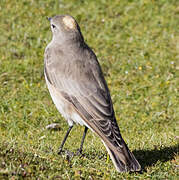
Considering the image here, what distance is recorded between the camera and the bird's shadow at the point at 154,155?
23.1 ft

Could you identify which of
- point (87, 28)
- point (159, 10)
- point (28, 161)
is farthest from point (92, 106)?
point (159, 10)

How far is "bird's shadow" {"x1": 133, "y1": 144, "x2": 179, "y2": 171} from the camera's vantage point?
705cm

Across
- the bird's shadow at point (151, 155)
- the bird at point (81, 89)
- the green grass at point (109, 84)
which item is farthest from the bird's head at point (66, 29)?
the bird's shadow at point (151, 155)

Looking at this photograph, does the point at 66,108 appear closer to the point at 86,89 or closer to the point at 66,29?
the point at 86,89

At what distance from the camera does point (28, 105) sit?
1012 cm

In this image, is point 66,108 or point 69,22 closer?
point 66,108

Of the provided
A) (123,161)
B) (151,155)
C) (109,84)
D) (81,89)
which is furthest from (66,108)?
(109,84)

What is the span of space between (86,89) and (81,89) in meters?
0.08

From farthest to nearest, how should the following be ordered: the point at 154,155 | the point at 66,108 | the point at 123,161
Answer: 1. the point at 154,155
2. the point at 66,108
3. the point at 123,161

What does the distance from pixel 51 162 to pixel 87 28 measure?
299 inches

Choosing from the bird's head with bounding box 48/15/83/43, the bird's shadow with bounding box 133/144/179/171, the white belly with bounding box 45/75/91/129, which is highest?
the bird's head with bounding box 48/15/83/43

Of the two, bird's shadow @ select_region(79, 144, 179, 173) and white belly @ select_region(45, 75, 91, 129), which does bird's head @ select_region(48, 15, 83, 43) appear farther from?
bird's shadow @ select_region(79, 144, 179, 173)

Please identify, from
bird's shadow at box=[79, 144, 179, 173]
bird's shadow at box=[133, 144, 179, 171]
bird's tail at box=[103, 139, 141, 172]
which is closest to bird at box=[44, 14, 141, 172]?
bird's tail at box=[103, 139, 141, 172]

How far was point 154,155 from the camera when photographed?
288 inches
